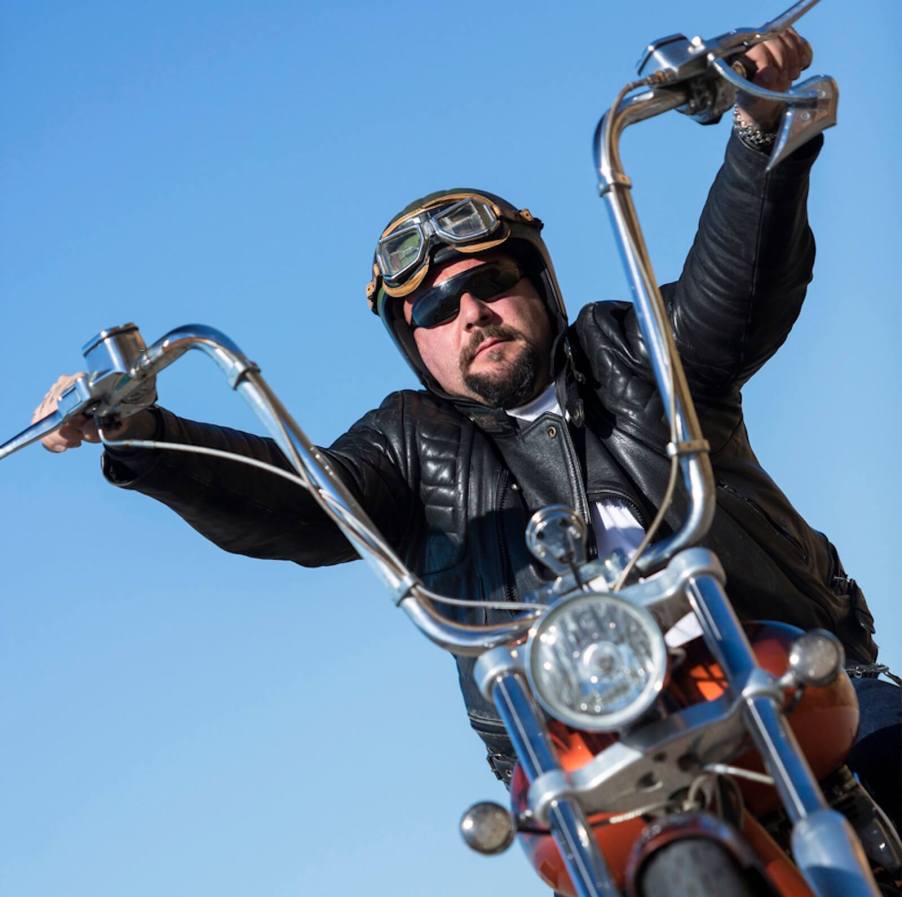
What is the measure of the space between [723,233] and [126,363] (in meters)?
1.56

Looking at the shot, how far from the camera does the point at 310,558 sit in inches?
164

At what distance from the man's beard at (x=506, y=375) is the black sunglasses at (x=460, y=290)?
0.38ft

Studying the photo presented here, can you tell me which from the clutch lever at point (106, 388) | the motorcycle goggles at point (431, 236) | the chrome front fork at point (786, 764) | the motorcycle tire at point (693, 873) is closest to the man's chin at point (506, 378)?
the motorcycle goggles at point (431, 236)

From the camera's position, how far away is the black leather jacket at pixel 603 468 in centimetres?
360

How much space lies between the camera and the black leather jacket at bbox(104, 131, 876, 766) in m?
3.60

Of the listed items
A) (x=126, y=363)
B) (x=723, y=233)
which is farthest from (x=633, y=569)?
(x=723, y=233)

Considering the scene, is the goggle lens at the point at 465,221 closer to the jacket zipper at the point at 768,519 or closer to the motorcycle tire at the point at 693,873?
the jacket zipper at the point at 768,519

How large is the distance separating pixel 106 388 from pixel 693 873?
1.69 m

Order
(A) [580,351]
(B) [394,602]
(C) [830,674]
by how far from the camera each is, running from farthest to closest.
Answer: (A) [580,351]
(B) [394,602]
(C) [830,674]

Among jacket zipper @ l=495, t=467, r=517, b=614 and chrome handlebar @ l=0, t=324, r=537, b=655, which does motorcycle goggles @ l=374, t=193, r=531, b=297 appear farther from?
chrome handlebar @ l=0, t=324, r=537, b=655

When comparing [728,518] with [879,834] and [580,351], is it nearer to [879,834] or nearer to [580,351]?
[580,351]

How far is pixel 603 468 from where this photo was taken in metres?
3.78

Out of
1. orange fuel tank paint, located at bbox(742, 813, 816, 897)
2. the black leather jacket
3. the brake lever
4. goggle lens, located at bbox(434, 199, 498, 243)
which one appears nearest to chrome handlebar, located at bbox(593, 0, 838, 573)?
the brake lever

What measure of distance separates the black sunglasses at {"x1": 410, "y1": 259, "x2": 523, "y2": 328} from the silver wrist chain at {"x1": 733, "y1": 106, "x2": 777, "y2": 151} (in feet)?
2.94
